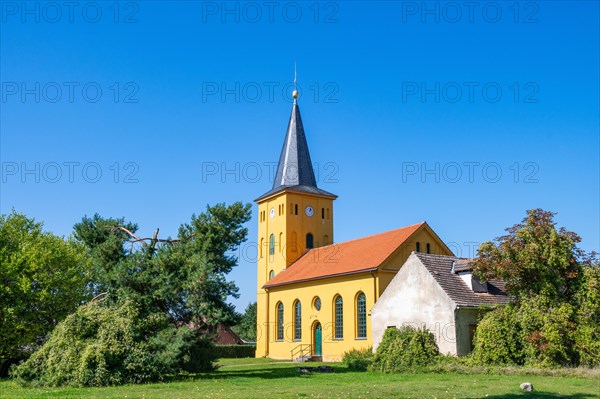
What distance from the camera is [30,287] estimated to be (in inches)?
1160

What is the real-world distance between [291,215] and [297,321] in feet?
34.2

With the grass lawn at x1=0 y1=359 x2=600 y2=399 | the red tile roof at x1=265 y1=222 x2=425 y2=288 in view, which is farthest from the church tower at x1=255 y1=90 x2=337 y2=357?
the grass lawn at x1=0 y1=359 x2=600 y2=399

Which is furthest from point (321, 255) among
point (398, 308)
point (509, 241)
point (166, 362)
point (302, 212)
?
point (166, 362)

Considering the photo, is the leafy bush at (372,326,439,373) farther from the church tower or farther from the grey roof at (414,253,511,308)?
the church tower

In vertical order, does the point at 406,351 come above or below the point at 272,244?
below

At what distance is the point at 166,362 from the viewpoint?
75.7 feet

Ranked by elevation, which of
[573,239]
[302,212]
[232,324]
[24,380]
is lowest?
[24,380]

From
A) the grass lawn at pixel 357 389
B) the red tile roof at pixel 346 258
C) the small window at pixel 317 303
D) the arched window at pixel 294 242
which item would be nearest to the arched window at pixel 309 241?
the arched window at pixel 294 242

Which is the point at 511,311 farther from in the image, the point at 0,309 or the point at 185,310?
the point at 0,309

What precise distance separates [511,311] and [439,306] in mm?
3765

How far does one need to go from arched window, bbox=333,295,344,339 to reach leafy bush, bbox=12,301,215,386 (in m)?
18.7

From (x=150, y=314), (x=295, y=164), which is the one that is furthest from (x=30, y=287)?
(x=295, y=164)

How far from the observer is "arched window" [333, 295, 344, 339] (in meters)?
41.8

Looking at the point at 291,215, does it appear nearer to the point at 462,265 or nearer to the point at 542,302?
the point at 462,265
